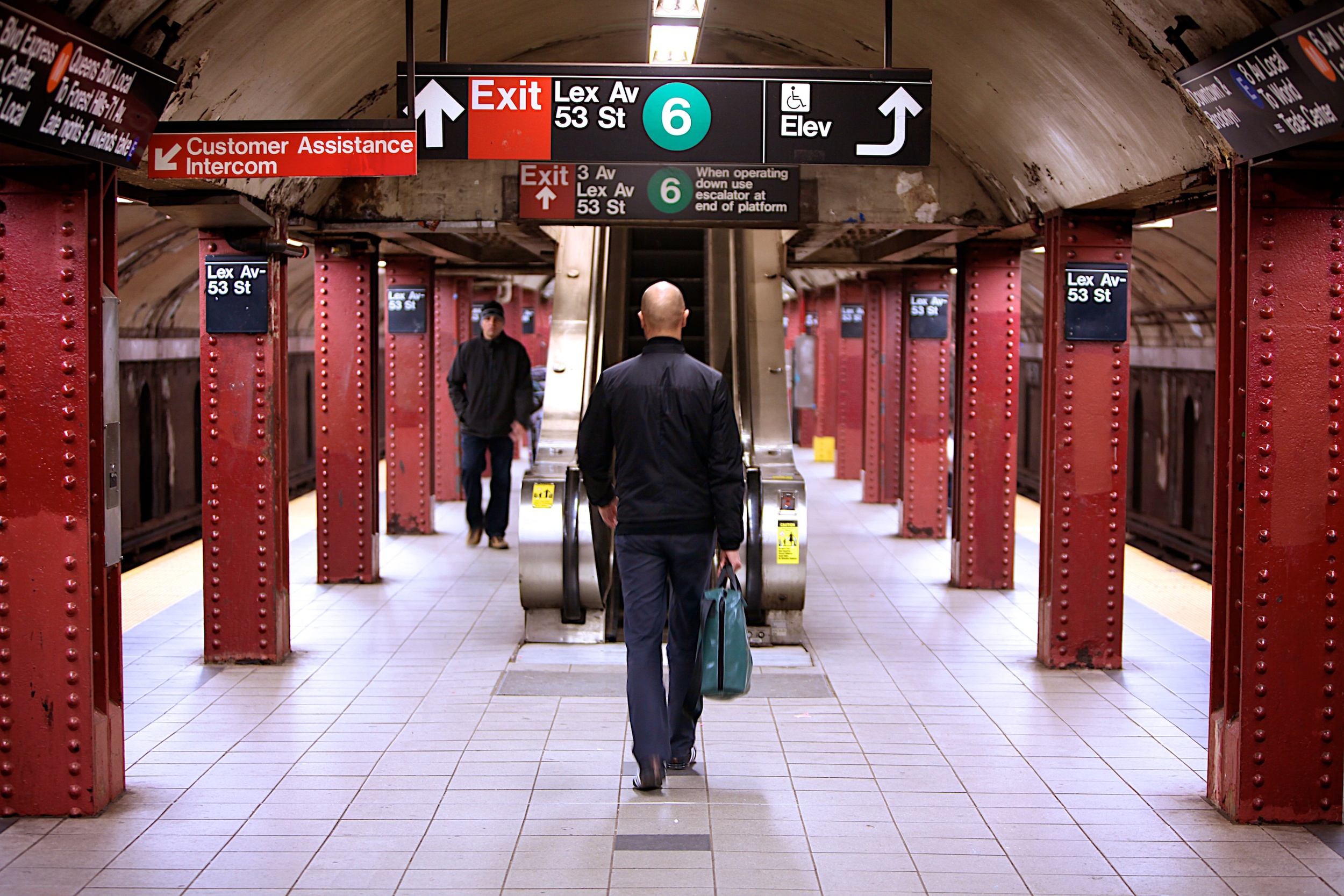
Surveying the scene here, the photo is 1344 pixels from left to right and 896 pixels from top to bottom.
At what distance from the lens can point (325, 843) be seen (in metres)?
4.22

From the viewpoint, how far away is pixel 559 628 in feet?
24.2

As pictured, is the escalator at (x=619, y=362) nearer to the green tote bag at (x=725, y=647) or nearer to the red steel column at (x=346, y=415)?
the red steel column at (x=346, y=415)

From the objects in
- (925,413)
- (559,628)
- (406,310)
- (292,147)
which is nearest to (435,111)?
(292,147)

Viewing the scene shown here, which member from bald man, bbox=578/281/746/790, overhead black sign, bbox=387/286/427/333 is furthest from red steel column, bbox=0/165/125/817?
overhead black sign, bbox=387/286/427/333

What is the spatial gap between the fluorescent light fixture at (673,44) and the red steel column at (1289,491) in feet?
7.80

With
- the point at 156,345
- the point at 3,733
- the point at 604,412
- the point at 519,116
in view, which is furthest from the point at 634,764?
the point at 156,345

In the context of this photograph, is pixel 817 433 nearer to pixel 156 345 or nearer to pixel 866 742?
pixel 156 345

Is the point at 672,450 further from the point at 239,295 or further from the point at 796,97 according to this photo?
the point at 239,295

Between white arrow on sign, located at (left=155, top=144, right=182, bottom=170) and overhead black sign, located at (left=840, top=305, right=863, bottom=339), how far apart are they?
1236 cm

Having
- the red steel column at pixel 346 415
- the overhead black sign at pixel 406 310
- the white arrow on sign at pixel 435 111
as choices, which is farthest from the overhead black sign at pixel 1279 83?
the overhead black sign at pixel 406 310

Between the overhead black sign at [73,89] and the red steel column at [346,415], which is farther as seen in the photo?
the red steel column at [346,415]

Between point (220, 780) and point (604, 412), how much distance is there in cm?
214

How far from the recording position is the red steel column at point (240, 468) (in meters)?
6.76

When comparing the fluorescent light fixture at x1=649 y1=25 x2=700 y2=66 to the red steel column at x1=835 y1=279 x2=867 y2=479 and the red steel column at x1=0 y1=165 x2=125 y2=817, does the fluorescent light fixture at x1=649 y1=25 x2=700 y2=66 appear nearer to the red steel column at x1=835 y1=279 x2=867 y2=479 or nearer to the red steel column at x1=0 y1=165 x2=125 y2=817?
the red steel column at x1=0 y1=165 x2=125 y2=817
